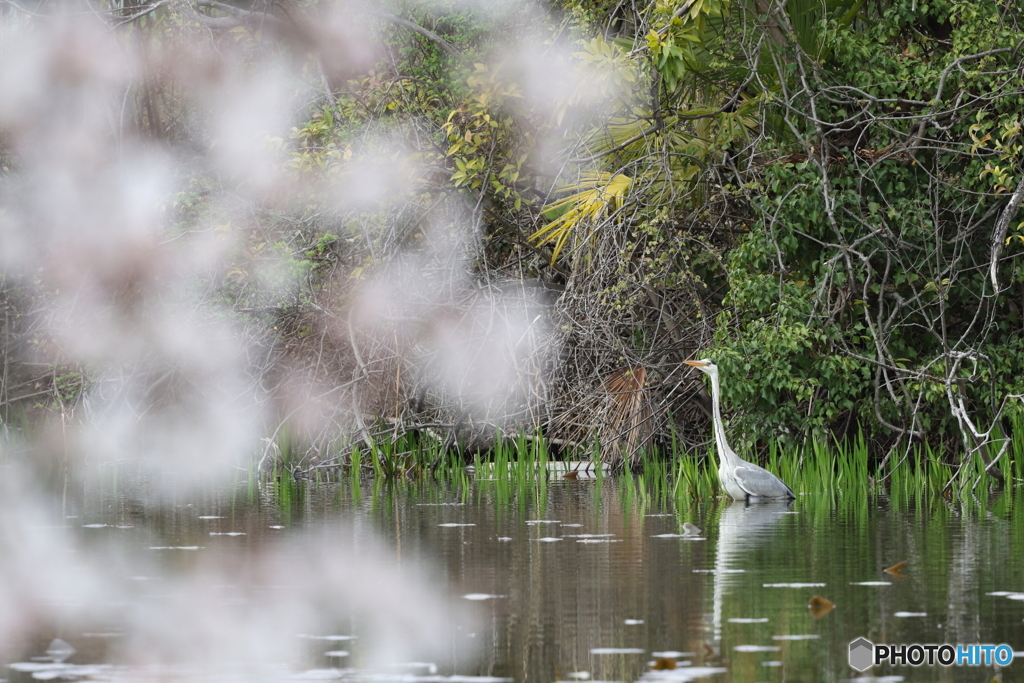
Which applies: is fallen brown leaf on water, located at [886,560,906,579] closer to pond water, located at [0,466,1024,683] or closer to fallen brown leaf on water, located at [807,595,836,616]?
pond water, located at [0,466,1024,683]

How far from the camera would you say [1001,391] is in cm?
1155

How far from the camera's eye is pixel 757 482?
9406mm

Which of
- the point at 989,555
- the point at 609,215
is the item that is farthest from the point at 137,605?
the point at 609,215

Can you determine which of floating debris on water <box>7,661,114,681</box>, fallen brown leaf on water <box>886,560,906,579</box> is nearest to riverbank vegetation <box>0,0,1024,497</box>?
fallen brown leaf on water <box>886,560,906,579</box>

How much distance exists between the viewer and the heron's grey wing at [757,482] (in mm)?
9398

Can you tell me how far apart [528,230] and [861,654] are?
9824mm

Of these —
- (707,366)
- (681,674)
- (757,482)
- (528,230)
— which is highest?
(528,230)

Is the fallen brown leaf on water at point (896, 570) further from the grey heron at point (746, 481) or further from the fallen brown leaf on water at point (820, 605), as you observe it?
the grey heron at point (746, 481)

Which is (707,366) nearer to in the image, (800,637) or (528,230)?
(528,230)

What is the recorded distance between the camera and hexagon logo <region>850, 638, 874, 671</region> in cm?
406

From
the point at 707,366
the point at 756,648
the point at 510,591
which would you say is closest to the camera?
the point at 756,648

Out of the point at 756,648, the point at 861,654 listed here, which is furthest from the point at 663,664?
the point at 861,654

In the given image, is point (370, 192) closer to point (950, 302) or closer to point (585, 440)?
point (585, 440)

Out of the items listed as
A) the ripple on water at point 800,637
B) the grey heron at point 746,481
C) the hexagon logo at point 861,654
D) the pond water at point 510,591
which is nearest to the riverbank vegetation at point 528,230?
the grey heron at point 746,481
